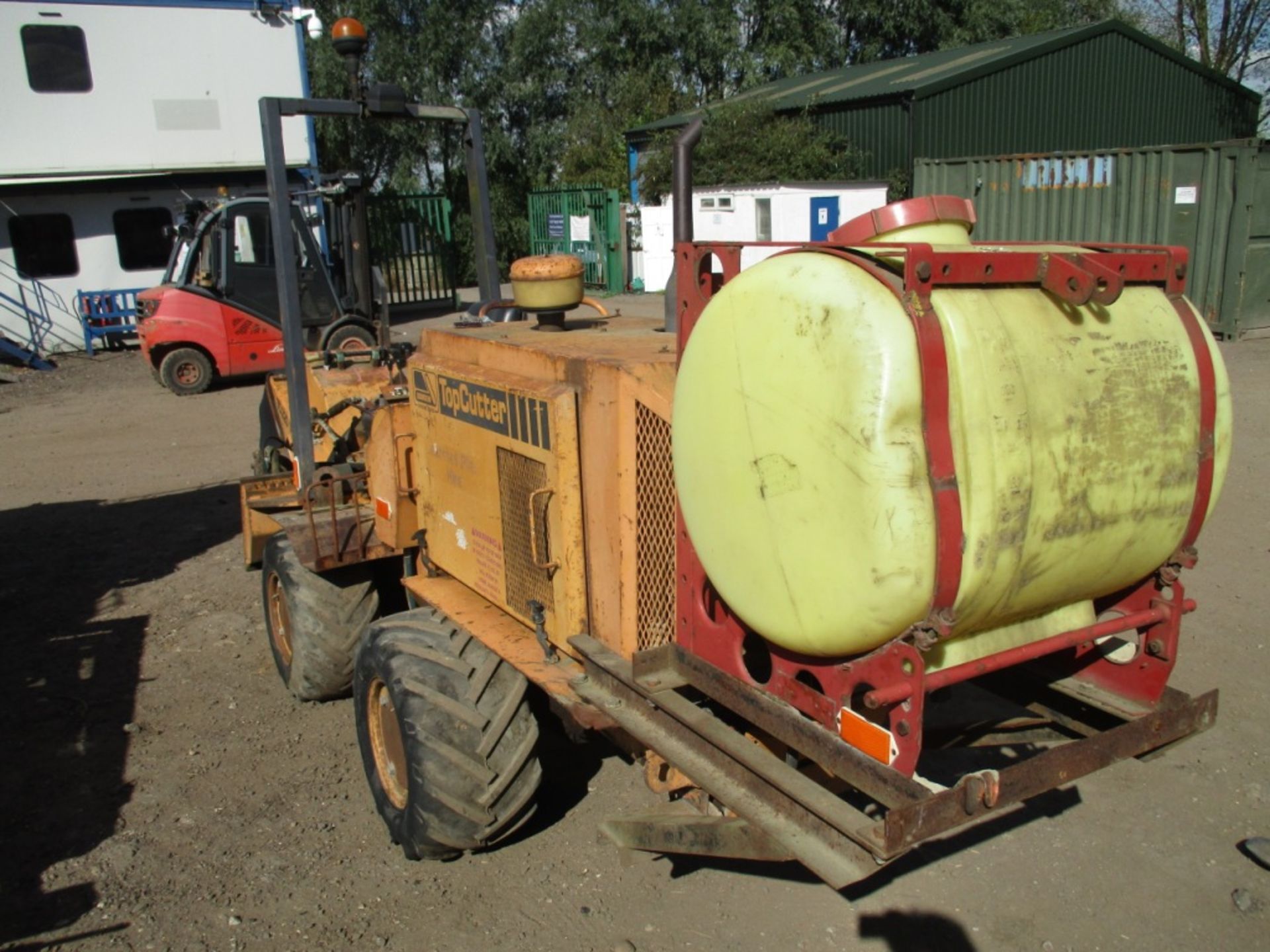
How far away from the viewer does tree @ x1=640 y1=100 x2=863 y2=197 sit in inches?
823

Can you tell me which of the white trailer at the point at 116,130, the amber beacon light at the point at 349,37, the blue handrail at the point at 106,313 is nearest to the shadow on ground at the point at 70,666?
the amber beacon light at the point at 349,37

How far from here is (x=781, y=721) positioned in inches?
107

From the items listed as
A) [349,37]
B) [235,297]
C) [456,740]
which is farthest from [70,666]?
Answer: [235,297]

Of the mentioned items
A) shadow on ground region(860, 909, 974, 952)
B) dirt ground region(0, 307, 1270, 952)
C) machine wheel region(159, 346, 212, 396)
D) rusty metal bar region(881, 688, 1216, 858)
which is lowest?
shadow on ground region(860, 909, 974, 952)

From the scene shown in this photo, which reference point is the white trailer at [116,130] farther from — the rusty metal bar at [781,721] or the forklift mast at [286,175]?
the rusty metal bar at [781,721]

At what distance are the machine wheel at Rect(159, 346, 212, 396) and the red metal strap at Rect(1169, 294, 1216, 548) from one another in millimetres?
13157

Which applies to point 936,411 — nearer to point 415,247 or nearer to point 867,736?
point 867,736

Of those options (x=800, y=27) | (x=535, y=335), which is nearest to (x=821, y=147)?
(x=800, y=27)

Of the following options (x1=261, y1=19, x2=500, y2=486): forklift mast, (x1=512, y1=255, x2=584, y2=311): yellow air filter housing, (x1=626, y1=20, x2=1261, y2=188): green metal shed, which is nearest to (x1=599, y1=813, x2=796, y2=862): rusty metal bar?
(x1=512, y1=255, x2=584, y2=311): yellow air filter housing

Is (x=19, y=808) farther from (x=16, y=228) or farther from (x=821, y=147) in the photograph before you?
(x=821, y=147)

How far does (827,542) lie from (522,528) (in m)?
1.42

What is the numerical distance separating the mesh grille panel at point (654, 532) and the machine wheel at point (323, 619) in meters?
2.03

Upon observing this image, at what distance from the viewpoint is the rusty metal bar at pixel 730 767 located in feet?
7.83

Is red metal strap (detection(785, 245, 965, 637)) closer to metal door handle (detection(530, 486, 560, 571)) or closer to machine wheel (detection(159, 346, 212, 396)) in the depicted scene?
metal door handle (detection(530, 486, 560, 571))
